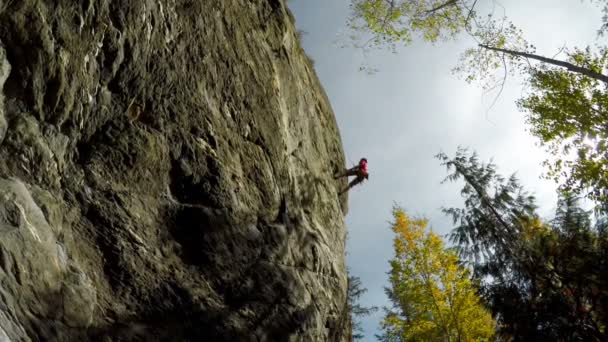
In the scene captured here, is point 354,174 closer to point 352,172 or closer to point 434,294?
point 352,172

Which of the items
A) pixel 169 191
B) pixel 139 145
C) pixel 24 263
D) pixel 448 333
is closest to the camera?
pixel 24 263

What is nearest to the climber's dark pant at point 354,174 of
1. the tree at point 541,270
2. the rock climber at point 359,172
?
the rock climber at point 359,172

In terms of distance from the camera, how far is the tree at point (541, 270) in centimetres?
1159

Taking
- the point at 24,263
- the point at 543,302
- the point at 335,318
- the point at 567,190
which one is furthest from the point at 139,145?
the point at 567,190

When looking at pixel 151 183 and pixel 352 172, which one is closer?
pixel 151 183

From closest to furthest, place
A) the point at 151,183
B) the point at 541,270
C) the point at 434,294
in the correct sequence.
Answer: the point at 151,183 < the point at 541,270 < the point at 434,294

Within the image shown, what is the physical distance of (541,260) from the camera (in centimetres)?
1306

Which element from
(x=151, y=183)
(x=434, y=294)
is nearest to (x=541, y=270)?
(x=434, y=294)

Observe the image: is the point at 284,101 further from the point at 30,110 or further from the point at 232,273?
the point at 30,110

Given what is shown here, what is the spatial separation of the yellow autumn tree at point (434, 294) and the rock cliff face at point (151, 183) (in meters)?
7.88

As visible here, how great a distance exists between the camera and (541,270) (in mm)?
12883

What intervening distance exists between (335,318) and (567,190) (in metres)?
10.4

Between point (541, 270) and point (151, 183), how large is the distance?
37.6 ft

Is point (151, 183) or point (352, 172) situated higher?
point (352, 172)
